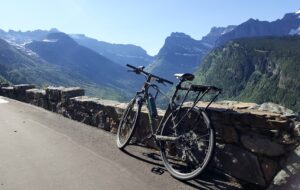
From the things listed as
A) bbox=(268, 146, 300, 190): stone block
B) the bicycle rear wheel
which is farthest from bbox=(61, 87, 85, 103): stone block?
bbox=(268, 146, 300, 190): stone block

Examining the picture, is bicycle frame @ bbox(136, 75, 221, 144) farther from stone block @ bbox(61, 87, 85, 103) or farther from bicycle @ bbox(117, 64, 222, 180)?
stone block @ bbox(61, 87, 85, 103)

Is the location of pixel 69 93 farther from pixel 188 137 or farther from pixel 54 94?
pixel 188 137

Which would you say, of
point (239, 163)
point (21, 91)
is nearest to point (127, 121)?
point (239, 163)

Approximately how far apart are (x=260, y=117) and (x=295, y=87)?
188471 millimetres

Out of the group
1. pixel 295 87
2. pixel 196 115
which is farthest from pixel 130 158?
pixel 295 87

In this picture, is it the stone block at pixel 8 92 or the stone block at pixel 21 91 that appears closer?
the stone block at pixel 21 91

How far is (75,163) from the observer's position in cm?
734

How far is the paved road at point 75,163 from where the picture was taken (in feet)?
20.5

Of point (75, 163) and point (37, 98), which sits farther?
point (37, 98)

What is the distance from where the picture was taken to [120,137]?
898 cm

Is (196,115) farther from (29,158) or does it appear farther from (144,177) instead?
(29,158)

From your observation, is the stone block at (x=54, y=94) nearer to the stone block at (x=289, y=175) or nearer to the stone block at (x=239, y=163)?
the stone block at (x=239, y=163)

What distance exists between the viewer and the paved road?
20.5ft

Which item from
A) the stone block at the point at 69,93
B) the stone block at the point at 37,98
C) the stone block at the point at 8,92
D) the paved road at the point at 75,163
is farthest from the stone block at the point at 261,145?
the stone block at the point at 8,92
